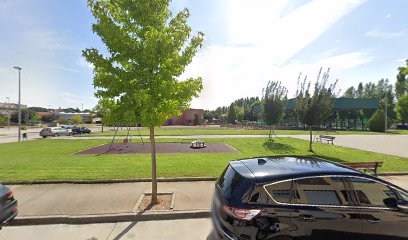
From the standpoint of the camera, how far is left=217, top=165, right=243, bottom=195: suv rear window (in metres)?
3.74

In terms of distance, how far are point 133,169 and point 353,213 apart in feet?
28.4

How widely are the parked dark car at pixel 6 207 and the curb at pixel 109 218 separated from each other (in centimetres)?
54

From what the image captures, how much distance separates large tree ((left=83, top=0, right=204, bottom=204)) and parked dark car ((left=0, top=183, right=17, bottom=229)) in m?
3.06

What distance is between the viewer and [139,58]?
20.2 ft

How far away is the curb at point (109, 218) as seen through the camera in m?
5.43

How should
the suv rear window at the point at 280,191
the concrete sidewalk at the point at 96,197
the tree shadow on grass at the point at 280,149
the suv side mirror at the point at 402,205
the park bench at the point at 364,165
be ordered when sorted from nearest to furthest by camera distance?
the suv rear window at the point at 280,191 < the suv side mirror at the point at 402,205 < the concrete sidewalk at the point at 96,197 < the park bench at the point at 364,165 < the tree shadow on grass at the point at 280,149

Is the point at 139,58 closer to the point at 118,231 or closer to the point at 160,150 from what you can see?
the point at 118,231

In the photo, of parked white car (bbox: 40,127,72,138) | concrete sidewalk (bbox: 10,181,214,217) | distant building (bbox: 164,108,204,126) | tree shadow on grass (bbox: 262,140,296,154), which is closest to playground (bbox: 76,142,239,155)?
tree shadow on grass (bbox: 262,140,296,154)

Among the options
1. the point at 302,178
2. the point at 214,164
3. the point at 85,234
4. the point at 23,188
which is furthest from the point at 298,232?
the point at 23,188

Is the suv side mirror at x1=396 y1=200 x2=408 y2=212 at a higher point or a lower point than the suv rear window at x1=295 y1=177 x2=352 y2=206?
lower

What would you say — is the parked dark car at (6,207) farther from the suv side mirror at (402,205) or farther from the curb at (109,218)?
the suv side mirror at (402,205)

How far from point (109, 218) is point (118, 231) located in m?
0.68

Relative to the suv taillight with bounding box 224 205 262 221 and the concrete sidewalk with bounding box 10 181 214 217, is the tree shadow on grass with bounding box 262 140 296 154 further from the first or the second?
the suv taillight with bounding box 224 205 262 221

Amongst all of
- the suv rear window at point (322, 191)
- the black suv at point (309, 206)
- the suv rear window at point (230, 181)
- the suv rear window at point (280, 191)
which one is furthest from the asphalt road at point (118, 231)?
the suv rear window at point (322, 191)
